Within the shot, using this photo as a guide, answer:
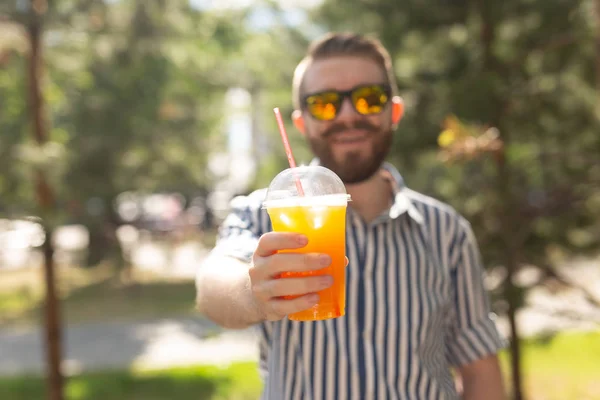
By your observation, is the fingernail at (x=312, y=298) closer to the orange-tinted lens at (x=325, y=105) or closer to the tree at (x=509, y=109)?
the orange-tinted lens at (x=325, y=105)

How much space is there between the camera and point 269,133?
9.77 m

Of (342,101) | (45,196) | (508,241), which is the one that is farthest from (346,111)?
(45,196)

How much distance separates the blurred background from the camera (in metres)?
4.78

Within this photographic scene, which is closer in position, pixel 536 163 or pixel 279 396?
pixel 279 396

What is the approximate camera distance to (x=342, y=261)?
4.61ft

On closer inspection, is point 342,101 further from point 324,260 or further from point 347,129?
point 324,260

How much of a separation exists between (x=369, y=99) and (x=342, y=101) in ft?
0.29

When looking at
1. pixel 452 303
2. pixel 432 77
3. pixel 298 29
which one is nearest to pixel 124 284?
pixel 298 29

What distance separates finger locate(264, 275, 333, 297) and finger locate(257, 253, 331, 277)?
0.08 ft

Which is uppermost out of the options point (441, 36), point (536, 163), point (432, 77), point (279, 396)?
point (441, 36)

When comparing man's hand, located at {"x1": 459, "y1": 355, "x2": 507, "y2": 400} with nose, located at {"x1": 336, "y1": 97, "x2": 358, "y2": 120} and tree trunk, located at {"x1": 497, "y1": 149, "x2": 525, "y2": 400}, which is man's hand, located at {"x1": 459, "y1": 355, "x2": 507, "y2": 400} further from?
tree trunk, located at {"x1": 497, "y1": 149, "x2": 525, "y2": 400}

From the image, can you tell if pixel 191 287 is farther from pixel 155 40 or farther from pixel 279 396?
pixel 279 396

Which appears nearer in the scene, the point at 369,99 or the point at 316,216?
the point at 316,216

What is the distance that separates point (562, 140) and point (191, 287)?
10.0m
